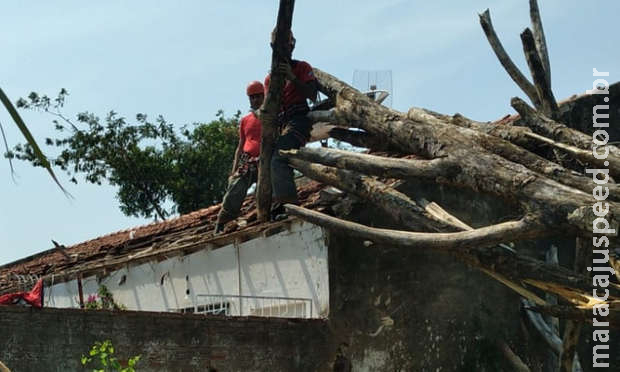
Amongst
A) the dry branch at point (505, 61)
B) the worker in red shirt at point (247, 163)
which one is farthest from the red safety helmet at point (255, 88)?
the dry branch at point (505, 61)

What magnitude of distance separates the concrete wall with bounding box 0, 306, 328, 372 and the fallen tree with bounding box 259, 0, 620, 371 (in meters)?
1.20

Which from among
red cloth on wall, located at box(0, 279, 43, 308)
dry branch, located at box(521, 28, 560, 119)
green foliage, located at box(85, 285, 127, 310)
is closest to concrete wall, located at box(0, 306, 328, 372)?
red cloth on wall, located at box(0, 279, 43, 308)

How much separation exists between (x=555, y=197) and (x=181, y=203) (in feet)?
65.9

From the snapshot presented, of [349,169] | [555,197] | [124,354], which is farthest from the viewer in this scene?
[349,169]

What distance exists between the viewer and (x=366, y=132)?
31.5ft

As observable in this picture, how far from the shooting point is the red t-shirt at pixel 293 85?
31.9 feet

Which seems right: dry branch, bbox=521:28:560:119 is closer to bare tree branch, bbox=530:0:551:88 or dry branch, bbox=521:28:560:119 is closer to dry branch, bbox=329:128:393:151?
bare tree branch, bbox=530:0:551:88

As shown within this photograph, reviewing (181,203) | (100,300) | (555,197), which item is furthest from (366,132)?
(181,203)

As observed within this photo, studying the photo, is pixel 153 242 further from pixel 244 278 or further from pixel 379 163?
pixel 379 163

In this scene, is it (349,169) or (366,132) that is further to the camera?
(366,132)

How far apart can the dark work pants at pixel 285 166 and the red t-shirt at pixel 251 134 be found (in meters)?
0.70

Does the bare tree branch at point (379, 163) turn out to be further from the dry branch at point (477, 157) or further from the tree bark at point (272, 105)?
the tree bark at point (272, 105)

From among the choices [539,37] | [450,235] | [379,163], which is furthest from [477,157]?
[539,37]

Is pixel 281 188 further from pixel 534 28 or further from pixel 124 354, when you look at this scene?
pixel 534 28
